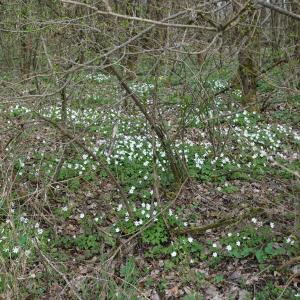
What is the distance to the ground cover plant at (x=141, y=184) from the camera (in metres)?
4.19

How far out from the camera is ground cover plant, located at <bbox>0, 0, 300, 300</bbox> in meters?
4.19

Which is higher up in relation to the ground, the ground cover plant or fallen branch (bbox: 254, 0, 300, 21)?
fallen branch (bbox: 254, 0, 300, 21)

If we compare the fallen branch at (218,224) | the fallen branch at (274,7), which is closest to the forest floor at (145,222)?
the fallen branch at (218,224)

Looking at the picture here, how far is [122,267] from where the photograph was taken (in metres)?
4.75

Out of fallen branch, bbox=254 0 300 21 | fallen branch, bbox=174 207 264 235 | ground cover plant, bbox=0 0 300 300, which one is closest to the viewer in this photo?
fallen branch, bbox=254 0 300 21

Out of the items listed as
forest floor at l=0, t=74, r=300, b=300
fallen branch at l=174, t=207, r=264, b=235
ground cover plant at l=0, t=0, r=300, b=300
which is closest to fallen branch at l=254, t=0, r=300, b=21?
ground cover plant at l=0, t=0, r=300, b=300

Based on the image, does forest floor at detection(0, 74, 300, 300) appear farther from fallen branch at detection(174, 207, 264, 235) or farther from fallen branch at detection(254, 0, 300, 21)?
fallen branch at detection(254, 0, 300, 21)

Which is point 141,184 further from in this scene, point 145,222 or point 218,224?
point 218,224

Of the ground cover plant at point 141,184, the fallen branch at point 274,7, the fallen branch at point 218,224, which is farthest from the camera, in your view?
the fallen branch at point 218,224

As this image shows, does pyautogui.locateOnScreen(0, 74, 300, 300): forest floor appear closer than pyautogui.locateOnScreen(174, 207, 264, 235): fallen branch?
Yes

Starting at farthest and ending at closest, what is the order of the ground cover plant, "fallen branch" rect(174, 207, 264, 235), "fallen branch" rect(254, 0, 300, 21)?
1. "fallen branch" rect(174, 207, 264, 235)
2. the ground cover plant
3. "fallen branch" rect(254, 0, 300, 21)

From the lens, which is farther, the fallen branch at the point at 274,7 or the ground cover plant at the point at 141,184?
the ground cover plant at the point at 141,184

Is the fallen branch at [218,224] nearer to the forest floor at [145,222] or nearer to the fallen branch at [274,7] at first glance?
the forest floor at [145,222]

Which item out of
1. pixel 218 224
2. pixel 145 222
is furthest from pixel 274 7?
pixel 145 222
